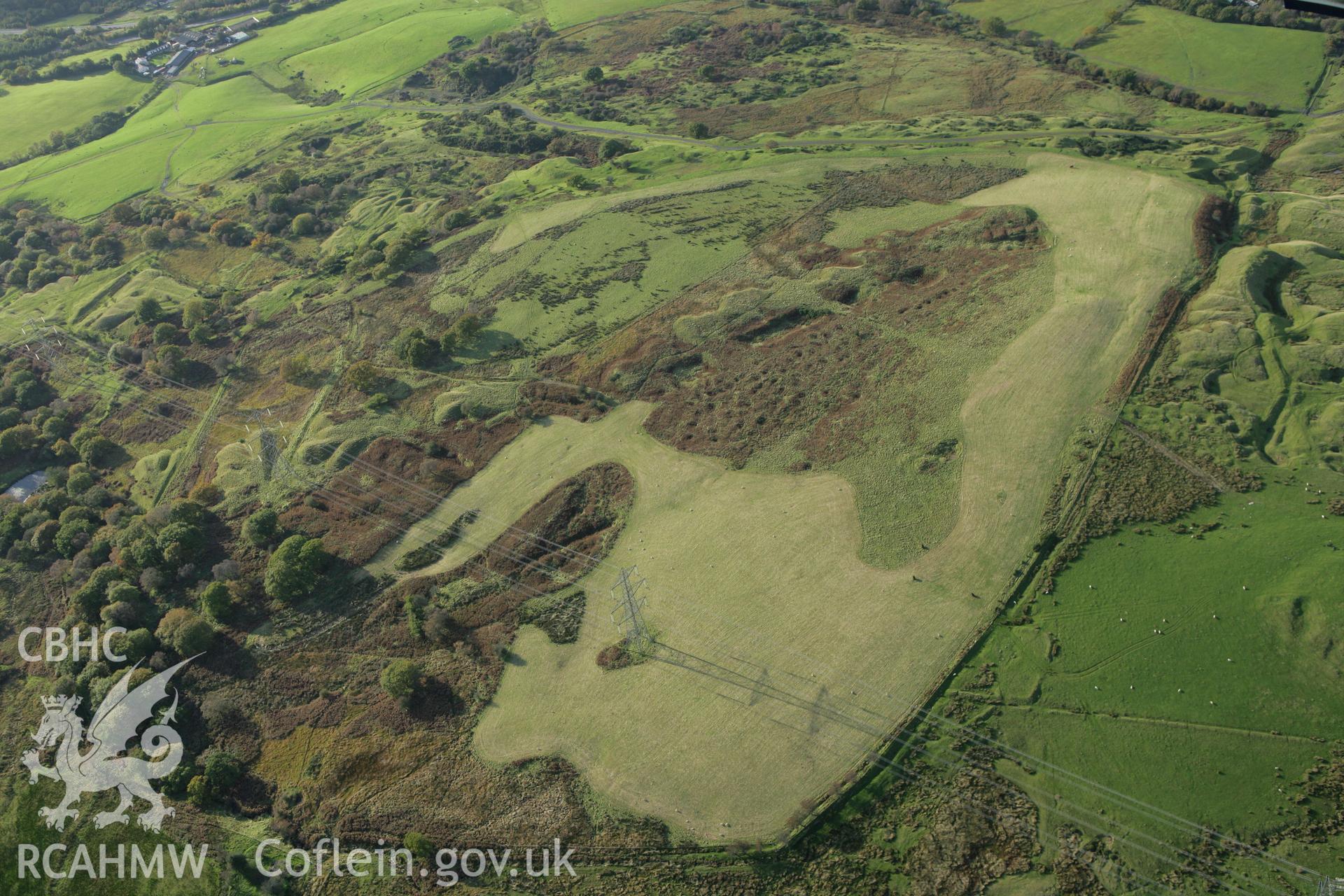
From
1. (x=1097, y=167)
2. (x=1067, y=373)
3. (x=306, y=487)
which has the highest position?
(x=1097, y=167)

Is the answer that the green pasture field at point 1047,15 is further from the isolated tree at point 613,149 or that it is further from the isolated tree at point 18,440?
the isolated tree at point 18,440

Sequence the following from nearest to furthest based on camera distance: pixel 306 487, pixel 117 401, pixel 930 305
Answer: pixel 306 487 < pixel 930 305 < pixel 117 401

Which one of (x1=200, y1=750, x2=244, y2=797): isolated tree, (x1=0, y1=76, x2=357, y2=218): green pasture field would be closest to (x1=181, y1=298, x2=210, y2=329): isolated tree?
(x1=0, y1=76, x2=357, y2=218): green pasture field

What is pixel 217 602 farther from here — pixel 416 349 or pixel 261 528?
pixel 416 349

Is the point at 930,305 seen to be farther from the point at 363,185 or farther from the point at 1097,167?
the point at 363,185

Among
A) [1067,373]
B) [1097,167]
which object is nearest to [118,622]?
[1067,373]

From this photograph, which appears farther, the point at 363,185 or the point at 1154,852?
the point at 363,185

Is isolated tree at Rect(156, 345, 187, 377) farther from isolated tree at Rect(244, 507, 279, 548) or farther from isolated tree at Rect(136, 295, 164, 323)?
isolated tree at Rect(244, 507, 279, 548)
